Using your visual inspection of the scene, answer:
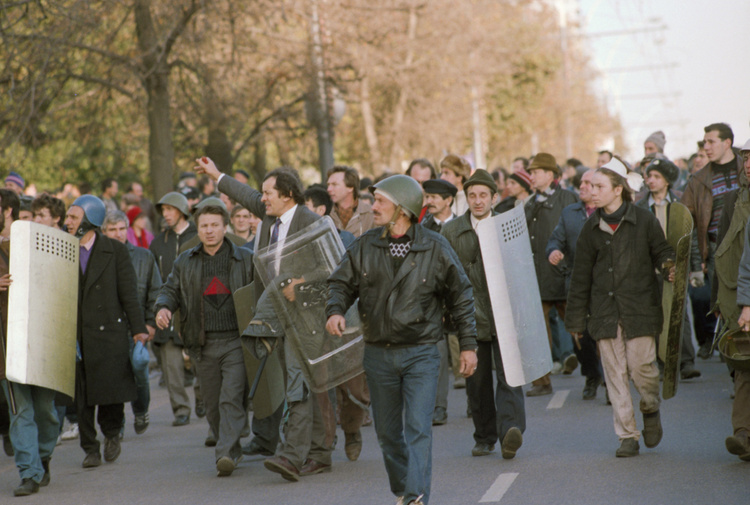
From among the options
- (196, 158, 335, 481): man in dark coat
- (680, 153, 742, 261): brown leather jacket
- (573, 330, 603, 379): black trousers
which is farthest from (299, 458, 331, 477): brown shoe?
(680, 153, 742, 261): brown leather jacket

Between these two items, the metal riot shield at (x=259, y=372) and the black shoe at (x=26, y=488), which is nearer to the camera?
the black shoe at (x=26, y=488)

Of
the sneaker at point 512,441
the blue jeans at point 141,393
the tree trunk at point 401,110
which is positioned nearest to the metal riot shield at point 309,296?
the sneaker at point 512,441

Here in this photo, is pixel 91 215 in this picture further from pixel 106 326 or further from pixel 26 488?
pixel 26 488

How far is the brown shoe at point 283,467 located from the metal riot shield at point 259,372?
644 mm

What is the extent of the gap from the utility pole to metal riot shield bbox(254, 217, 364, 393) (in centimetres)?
1284

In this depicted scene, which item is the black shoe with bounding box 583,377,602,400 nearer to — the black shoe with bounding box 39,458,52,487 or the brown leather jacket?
the brown leather jacket

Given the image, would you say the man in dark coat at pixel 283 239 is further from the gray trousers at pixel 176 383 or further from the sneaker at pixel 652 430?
the gray trousers at pixel 176 383

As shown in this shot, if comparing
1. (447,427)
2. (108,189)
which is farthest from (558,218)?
(108,189)

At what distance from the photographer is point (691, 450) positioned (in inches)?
335

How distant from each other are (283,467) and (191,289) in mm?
1537

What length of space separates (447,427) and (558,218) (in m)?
Result: 3.18

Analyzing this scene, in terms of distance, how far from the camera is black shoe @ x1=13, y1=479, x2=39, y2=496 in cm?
831

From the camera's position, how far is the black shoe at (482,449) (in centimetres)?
888

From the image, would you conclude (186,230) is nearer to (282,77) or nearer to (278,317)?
(278,317)
